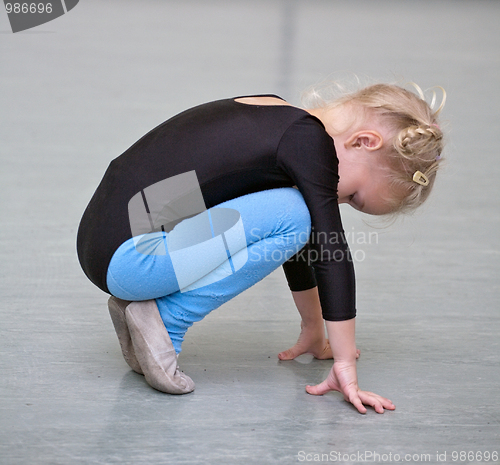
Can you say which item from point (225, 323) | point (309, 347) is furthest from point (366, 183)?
point (225, 323)

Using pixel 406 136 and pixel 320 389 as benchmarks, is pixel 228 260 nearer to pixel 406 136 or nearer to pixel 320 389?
pixel 320 389

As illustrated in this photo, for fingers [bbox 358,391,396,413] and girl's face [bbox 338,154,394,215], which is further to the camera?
girl's face [bbox 338,154,394,215]

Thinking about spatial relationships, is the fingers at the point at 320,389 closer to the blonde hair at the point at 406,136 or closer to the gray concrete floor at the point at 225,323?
the gray concrete floor at the point at 225,323

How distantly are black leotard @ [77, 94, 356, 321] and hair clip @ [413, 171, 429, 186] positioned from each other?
162 mm

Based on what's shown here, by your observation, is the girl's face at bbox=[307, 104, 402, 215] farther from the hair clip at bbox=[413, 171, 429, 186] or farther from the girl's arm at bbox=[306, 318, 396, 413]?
the girl's arm at bbox=[306, 318, 396, 413]

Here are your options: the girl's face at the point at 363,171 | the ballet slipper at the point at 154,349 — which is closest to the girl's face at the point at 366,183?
the girl's face at the point at 363,171

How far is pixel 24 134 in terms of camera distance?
2670 mm

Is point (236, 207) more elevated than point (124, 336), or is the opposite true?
point (236, 207)

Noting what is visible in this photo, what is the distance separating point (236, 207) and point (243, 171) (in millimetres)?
64

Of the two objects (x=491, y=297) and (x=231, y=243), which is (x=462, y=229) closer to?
(x=491, y=297)

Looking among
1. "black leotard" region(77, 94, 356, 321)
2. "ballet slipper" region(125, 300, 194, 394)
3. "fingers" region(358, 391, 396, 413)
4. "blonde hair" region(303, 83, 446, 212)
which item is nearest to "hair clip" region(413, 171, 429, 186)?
"blonde hair" region(303, 83, 446, 212)

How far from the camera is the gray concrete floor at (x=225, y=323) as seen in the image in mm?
1011

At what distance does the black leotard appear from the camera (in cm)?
112

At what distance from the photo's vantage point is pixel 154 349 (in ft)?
3.78
